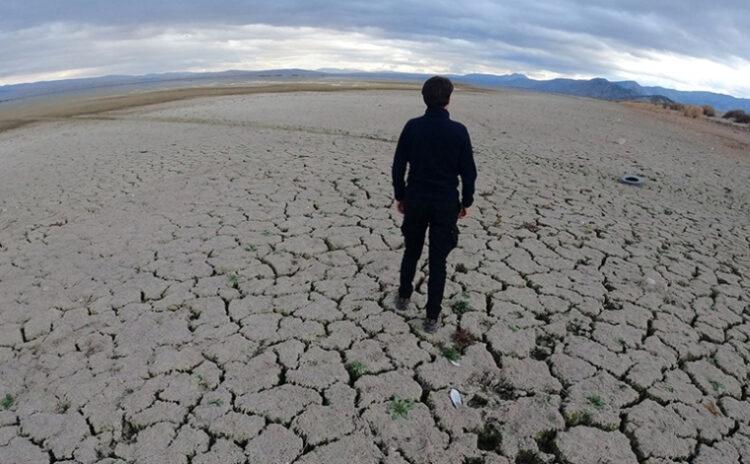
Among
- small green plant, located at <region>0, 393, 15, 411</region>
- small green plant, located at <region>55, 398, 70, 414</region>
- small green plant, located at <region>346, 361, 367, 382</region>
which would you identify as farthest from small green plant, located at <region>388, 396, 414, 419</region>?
small green plant, located at <region>0, 393, 15, 411</region>

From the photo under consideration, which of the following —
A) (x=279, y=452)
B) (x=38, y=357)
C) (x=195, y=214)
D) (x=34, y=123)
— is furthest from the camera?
(x=34, y=123)

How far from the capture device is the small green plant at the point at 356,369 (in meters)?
3.17

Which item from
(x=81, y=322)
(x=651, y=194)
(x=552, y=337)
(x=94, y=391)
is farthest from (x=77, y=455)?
(x=651, y=194)

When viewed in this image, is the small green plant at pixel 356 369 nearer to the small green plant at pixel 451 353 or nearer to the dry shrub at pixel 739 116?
the small green plant at pixel 451 353

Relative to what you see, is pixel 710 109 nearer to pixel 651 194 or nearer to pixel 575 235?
pixel 651 194

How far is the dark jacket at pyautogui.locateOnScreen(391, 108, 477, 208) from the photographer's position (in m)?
3.02

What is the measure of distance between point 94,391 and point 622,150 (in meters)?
10.1

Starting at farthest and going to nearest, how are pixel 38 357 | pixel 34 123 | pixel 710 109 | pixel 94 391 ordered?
pixel 710 109
pixel 34 123
pixel 38 357
pixel 94 391

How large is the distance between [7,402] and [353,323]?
2219 mm

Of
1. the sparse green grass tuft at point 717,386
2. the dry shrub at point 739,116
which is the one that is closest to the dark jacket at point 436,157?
the sparse green grass tuft at point 717,386

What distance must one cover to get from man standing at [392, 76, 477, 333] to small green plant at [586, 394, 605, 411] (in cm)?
112

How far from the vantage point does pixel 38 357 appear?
3455mm

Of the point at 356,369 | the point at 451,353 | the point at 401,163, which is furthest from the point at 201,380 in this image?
the point at 401,163

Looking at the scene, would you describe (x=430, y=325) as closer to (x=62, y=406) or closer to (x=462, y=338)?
(x=462, y=338)
